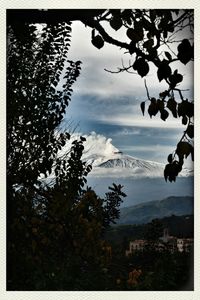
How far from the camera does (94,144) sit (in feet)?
10.6

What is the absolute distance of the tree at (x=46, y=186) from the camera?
319 centimetres

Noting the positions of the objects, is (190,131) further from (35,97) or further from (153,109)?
(35,97)

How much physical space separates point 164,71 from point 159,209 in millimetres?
631

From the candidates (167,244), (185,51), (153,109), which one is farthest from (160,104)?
(167,244)

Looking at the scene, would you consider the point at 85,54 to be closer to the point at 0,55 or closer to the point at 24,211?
the point at 0,55

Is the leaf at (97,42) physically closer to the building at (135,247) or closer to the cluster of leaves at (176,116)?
the cluster of leaves at (176,116)

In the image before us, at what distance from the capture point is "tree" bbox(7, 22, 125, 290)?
3.19m

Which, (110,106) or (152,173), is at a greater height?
(110,106)

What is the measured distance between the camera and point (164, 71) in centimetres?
321

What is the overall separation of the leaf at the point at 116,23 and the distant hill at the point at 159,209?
0.81 metres

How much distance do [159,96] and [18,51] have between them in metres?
0.68

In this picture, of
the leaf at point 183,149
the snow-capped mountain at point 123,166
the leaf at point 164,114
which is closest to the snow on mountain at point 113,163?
the snow-capped mountain at point 123,166

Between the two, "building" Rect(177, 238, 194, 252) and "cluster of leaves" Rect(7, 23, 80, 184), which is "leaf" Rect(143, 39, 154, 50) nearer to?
"cluster of leaves" Rect(7, 23, 80, 184)
